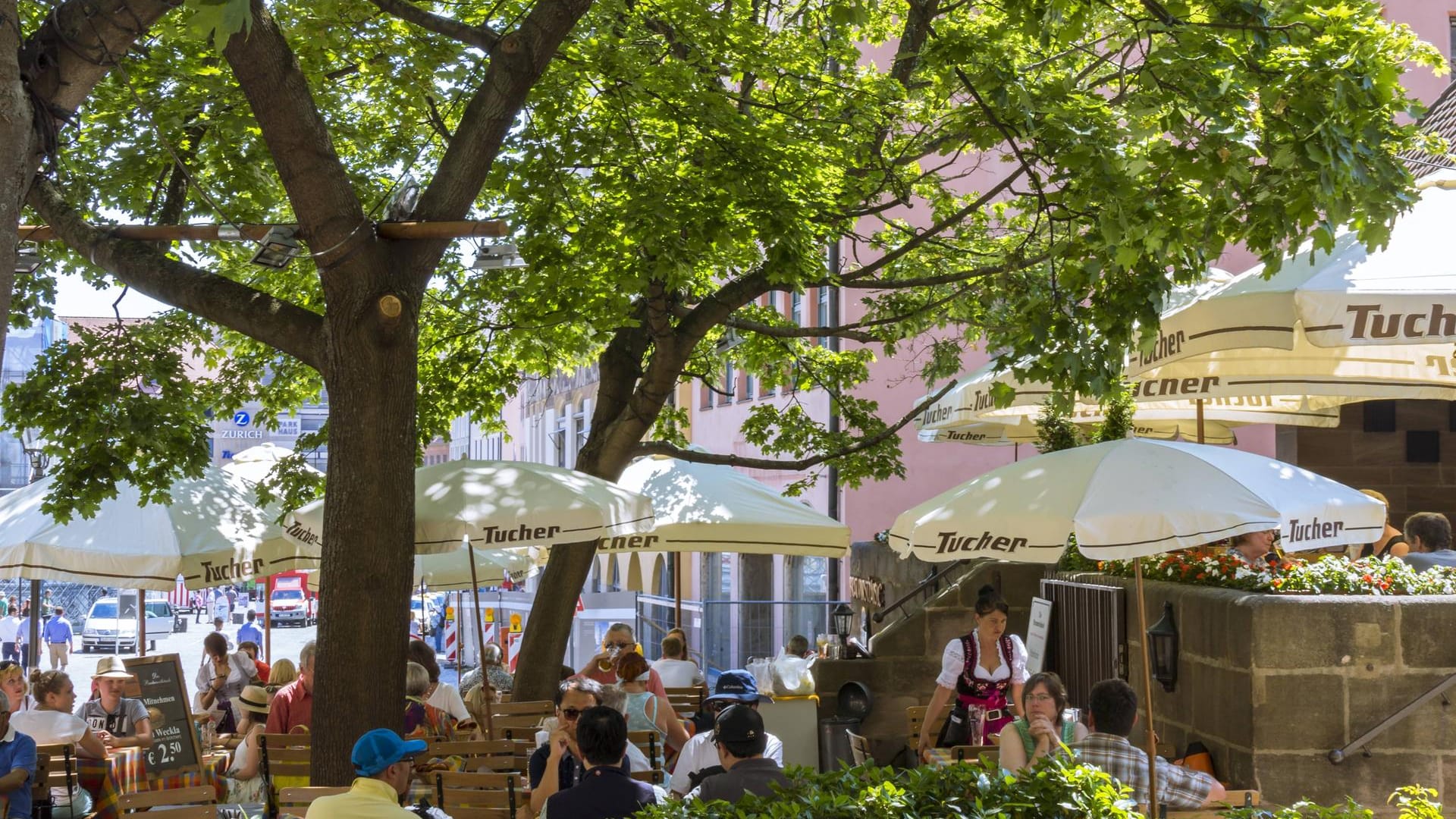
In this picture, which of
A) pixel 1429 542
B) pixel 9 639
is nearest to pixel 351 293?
pixel 1429 542

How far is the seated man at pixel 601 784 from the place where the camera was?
7.36m

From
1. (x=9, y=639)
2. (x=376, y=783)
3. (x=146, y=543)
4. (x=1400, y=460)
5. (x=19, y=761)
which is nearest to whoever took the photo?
(x=376, y=783)

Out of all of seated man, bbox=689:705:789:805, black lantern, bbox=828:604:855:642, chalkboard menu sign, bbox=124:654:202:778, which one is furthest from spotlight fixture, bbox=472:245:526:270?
black lantern, bbox=828:604:855:642

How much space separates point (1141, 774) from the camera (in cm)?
762

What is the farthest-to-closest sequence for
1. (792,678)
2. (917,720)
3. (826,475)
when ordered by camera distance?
(826,475), (792,678), (917,720)

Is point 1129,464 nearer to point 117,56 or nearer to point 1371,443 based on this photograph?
point 117,56

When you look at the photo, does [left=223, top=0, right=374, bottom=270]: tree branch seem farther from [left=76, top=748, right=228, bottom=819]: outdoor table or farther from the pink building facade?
the pink building facade

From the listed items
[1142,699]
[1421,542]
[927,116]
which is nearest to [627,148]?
[927,116]

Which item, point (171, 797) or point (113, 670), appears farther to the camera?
point (113, 670)

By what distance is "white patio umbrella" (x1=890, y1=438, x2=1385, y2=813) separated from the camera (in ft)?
26.2

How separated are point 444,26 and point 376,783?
4483mm

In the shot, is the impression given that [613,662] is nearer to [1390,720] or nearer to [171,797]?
[171,797]

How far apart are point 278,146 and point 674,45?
6432 millimetres

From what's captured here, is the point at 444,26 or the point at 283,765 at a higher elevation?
the point at 444,26
